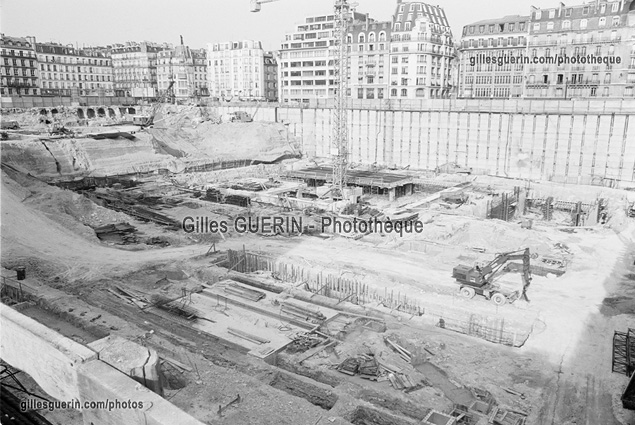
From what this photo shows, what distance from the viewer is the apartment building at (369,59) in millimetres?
66312

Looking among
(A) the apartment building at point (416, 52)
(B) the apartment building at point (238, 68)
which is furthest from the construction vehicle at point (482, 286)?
(B) the apartment building at point (238, 68)

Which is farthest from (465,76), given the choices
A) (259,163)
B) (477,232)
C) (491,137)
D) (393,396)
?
(393,396)

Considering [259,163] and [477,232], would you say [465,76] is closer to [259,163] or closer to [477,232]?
[259,163]

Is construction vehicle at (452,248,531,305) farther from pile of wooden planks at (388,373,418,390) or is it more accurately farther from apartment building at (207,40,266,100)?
apartment building at (207,40,266,100)

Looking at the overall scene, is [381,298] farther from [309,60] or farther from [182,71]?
[182,71]

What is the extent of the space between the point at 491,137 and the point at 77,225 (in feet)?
114

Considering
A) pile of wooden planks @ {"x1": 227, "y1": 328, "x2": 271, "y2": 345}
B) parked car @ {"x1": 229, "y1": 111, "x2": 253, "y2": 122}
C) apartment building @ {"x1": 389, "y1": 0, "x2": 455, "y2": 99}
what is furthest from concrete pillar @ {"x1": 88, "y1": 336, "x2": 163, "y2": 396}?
apartment building @ {"x1": 389, "y1": 0, "x2": 455, "y2": 99}

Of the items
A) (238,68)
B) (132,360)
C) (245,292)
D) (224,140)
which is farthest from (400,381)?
(238,68)

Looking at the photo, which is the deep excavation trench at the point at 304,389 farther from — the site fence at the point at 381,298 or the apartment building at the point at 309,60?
the apartment building at the point at 309,60

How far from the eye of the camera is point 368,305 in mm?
19562

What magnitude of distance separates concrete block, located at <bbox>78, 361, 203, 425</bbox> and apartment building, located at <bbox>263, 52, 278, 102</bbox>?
86351mm

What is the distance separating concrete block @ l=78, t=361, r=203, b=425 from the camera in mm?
9625

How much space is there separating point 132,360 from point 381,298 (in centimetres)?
1093

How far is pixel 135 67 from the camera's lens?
10356 cm
